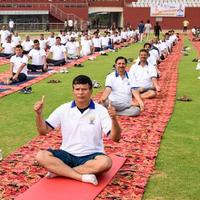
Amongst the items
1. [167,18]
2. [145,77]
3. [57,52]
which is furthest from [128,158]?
[167,18]

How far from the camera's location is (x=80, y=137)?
198 inches

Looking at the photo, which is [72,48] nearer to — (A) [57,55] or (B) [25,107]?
(A) [57,55]

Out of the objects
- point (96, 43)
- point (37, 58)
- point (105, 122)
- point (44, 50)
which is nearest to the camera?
point (105, 122)

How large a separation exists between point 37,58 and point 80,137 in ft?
32.5

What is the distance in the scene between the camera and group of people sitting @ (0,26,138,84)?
12.4 metres

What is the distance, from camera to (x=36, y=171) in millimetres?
5430

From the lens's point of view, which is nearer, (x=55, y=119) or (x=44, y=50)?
(x=55, y=119)

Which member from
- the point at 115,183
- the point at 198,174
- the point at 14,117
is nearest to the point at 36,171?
the point at 115,183

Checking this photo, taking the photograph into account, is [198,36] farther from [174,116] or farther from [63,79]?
[174,116]

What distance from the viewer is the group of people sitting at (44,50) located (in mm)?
12422

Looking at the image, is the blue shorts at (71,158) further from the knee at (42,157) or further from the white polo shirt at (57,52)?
the white polo shirt at (57,52)

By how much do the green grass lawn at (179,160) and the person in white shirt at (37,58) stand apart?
6.13 m

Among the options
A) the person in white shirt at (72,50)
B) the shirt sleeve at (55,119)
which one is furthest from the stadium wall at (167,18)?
the shirt sleeve at (55,119)

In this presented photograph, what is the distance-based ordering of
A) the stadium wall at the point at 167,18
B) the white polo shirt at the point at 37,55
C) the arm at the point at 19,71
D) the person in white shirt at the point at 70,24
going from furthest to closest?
the stadium wall at the point at 167,18 < the person in white shirt at the point at 70,24 < the white polo shirt at the point at 37,55 < the arm at the point at 19,71
